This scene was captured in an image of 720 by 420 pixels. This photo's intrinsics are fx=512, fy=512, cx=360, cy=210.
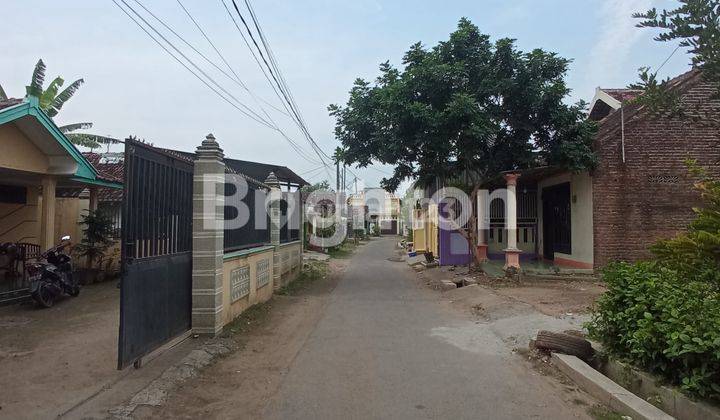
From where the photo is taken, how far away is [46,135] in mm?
9508

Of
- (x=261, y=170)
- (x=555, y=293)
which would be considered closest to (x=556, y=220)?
(x=555, y=293)

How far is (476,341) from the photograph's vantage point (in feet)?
24.2

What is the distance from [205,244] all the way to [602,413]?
16.6ft

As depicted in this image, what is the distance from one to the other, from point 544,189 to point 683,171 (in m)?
4.95

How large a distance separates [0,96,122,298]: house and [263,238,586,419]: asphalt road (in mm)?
6050

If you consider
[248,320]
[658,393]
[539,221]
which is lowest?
[248,320]

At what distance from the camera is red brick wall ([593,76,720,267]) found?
44.2 ft

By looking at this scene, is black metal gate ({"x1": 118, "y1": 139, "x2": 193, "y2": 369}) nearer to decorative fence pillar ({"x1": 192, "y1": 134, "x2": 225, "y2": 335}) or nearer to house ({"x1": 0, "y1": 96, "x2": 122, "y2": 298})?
decorative fence pillar ({"x1": 192, "y1": 134, "x2": 225, "y2": 335})

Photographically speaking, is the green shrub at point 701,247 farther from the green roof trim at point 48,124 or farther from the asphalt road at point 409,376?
the green roof trim at point 48,124

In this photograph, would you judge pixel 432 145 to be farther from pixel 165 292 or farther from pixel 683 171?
pixel 165 292

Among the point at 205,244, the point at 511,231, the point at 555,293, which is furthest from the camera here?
the point at 511,231

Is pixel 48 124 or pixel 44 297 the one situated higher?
pixel 48 124

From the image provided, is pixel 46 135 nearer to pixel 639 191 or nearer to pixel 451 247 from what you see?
pixel 639 191

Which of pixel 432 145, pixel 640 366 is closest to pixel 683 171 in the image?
pixel 432 145
